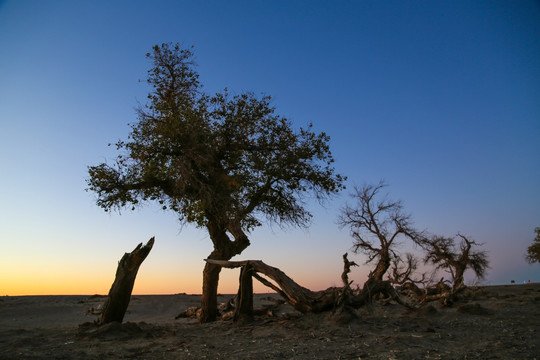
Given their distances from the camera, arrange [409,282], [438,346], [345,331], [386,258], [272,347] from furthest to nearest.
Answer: [386,258], [409,282], [345,331], [272,347], [438,346]

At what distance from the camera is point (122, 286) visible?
11.0 metres

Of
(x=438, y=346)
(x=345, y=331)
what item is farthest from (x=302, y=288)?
(x=438, y=346)

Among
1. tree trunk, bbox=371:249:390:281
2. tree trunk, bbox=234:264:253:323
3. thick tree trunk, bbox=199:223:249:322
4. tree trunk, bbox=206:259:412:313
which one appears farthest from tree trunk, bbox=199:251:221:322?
tree trunk, bbox=371:249:390:281

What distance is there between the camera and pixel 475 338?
24.4ft

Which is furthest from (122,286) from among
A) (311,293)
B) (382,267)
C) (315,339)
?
(382,267)

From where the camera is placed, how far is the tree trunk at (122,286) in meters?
10.8

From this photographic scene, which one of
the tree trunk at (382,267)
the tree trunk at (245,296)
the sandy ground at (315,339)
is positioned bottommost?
the sandy ground at (315,339)

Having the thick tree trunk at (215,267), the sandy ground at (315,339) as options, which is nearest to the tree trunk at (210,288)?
the thick tree trunk at (215,267)

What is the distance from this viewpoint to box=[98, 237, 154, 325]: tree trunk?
35.3ft

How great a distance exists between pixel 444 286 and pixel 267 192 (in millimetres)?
10807

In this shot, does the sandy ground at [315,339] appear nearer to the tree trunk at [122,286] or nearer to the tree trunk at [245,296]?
the tree trunk at [245,296]

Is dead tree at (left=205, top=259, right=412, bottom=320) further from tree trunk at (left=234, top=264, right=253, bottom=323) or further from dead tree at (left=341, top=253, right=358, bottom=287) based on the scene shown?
dead tree at (left=341, top=253, right=358, bottom=287)

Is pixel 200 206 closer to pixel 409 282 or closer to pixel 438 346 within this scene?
pixel 438 346

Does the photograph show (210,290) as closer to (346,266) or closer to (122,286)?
(122,286)
